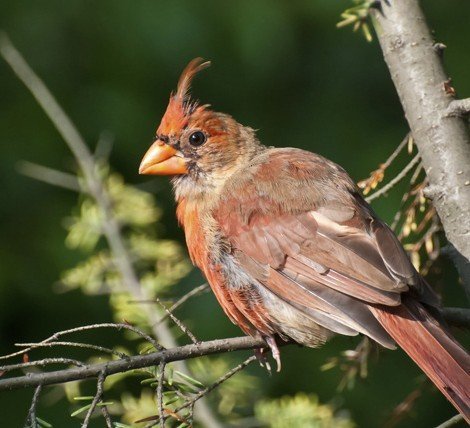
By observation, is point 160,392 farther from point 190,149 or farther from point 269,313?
point 190,149

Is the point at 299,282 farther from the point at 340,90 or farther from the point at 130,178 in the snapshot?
the point at 340,90

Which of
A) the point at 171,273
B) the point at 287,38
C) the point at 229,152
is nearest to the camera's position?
the point at 171,273

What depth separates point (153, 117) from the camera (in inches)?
239

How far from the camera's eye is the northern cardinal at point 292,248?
119 inches

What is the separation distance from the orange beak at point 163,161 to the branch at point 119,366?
1.27 meters

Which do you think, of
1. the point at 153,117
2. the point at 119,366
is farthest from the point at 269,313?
the point at 153,117

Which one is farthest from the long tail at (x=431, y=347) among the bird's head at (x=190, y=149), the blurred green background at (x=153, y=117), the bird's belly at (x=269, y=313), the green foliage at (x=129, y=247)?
the blurred green background at (x=153, y=117)

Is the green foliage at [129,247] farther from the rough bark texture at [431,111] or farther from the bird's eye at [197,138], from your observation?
the rough bark texture at [431,111]

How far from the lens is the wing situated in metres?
3.10

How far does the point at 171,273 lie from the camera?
12.3ft

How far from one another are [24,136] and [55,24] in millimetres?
740

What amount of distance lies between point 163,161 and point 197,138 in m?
0.18

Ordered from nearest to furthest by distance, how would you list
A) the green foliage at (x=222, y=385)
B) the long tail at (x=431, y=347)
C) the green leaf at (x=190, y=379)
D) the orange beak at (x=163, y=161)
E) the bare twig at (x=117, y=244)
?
the green leaf at (x=190, y=379) → the long tail at (x=431, y=347) → the bare twig at (x=117, y=244) → the green foliage at (x=222, y=385) → the orange beak at (x=163, y=161)

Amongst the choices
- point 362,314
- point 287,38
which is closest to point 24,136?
point 287,38
